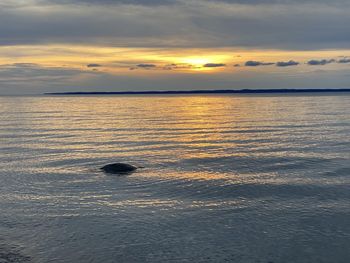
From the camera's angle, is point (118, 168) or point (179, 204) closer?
point (179, 204)

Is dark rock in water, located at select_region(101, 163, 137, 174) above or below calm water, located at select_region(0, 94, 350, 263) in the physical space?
above

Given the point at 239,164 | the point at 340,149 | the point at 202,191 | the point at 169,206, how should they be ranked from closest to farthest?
the point at 169,206
the point at 202,191
the point at 239,164
the point at 340,149

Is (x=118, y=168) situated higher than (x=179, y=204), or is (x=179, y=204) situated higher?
(x=118, y=168)

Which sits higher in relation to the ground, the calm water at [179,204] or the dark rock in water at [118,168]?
the dark rock in water at [118,168]

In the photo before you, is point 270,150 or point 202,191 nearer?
point 202,191

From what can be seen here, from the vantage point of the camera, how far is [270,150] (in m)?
47.1

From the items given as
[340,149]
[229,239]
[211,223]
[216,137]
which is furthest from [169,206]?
[216,137]

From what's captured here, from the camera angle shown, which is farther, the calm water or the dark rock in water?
the dark rock in water

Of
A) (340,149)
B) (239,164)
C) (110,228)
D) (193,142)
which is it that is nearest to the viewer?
(110,228)

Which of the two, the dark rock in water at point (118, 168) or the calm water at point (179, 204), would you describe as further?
the dark rock in water at point (118, 168)

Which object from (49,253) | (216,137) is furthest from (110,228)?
(216,137)

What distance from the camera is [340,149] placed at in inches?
1838

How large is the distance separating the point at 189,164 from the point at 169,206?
14.5 meters

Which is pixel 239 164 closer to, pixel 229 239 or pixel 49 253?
pixel 229 239
